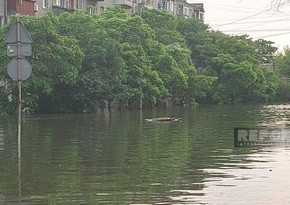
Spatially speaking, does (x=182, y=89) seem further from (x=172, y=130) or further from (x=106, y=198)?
(x=106, y=198)

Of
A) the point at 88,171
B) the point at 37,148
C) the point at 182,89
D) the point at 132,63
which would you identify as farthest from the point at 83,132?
the point at 182,89

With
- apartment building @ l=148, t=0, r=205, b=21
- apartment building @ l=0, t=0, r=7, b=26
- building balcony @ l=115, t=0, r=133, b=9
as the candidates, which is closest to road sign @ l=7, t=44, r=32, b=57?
apartment building @ l=0, t=0, r=7, b=26

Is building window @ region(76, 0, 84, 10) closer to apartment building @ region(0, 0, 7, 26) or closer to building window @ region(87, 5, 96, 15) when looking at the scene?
building window @ region(87, 5, 96, 15)

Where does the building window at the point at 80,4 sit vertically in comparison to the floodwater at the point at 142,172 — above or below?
above

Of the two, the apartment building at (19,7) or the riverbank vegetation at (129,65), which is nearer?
the riverbank vegetation at (129,65)

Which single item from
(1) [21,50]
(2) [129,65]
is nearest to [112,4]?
(2) [129,65]

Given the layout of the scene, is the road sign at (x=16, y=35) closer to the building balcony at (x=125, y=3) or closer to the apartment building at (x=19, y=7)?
the apartment building at (x=19, y=7)

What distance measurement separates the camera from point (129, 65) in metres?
56.5

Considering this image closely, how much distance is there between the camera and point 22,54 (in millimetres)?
14398

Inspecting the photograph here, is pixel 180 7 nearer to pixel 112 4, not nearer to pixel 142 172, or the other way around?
pixel 112 4

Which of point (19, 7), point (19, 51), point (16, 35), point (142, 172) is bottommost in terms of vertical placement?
point (142, 172)

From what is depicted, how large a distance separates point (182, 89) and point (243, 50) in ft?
57.9

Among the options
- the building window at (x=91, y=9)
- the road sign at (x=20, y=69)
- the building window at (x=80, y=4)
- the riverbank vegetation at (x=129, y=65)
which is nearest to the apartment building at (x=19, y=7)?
the riverbank vegetation at (x=129, y=65)

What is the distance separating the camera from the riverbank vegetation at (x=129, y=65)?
4625 centimetres
